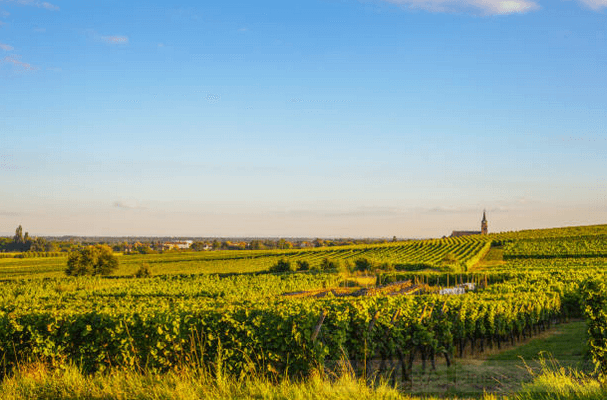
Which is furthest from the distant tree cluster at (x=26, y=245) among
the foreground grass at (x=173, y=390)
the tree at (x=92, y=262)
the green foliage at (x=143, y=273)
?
the foreground grass at (x=173, y=390)

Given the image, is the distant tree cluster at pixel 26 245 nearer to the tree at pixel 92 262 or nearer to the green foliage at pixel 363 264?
the tree at pixel 92 262

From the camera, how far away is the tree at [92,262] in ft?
206

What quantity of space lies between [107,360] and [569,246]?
82336 millimetres

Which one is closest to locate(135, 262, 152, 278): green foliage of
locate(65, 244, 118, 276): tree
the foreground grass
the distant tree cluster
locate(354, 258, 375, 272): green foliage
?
locate(65, 244, 118, 276): tree

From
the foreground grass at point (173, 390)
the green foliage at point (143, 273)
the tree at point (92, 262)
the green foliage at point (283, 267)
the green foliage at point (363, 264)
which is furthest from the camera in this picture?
the green foliage at point (283, 267)

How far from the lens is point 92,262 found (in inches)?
2494

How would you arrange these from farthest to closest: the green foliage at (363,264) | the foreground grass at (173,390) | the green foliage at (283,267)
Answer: the green foliage at (283,267) < the green foliage at (363,264) < the foreground grass at (173,390)

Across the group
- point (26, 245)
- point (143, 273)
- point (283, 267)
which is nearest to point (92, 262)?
point (143, 273)

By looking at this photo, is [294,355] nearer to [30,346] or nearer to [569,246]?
[30,346]

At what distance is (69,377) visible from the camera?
8055mm

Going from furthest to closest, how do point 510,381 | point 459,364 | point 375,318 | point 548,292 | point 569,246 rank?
point 569,246
point 548,292
point 459,364
point 375,318
point 510,381

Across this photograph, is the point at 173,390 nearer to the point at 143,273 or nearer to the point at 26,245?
the point at 143,273

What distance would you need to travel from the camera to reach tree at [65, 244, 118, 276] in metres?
62.7

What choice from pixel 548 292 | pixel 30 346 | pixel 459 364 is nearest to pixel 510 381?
pixel 459 364
